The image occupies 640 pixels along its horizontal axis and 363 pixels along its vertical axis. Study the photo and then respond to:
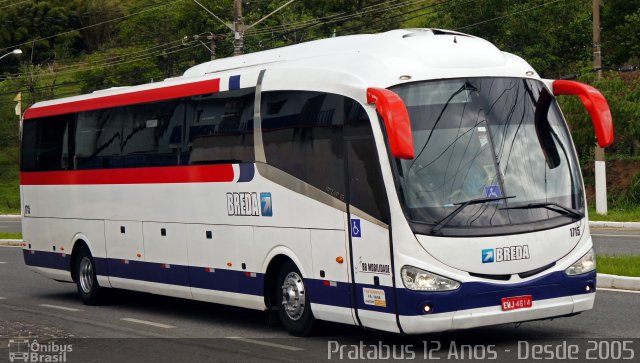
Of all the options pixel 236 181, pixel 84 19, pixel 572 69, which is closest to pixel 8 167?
pixel 84 19

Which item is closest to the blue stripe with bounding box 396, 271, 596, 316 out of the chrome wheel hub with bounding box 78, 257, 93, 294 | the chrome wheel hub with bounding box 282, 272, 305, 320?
the chrome wheel hub with bounding box 282, 272, 305, 320

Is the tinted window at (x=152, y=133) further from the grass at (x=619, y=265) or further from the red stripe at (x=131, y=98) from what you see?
the grass at (x=619, y=265)

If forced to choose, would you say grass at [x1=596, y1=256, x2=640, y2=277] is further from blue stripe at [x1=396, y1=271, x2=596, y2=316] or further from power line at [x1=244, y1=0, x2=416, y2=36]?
power line at [x1=244, y1=0, x2=416, y2=36]

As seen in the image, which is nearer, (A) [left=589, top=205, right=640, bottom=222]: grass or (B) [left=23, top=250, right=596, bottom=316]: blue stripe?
(B) [left=23, top=250, right=596, bottom=316]: blue stripe

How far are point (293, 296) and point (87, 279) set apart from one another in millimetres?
6416

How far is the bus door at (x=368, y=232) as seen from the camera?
38.7 ft

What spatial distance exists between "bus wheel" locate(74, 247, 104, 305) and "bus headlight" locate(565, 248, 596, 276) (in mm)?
8861

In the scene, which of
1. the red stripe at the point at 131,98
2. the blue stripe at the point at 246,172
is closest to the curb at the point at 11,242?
the red stripe at the point at 131,98

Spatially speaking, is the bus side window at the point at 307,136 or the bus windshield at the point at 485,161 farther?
the bus side window at the point at 307,136

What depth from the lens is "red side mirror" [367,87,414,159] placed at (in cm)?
1091

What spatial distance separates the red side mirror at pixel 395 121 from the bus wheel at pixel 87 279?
8364mm

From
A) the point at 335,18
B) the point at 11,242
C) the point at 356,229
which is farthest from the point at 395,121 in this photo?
the point at 335,18

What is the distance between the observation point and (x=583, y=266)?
12.3m

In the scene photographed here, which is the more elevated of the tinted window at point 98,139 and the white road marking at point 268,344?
the tinted window at point 98,139
